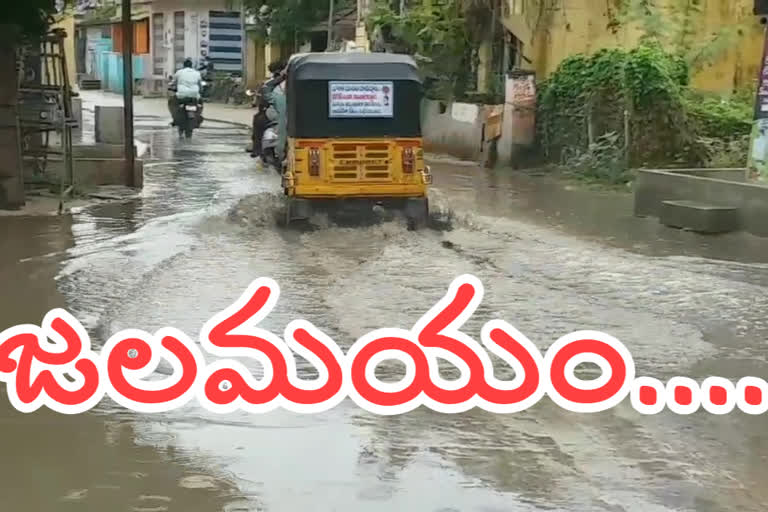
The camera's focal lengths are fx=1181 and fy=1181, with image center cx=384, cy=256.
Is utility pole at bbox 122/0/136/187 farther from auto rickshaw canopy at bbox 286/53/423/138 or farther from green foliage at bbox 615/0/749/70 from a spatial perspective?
green foliage at bbox 615/0/749/70

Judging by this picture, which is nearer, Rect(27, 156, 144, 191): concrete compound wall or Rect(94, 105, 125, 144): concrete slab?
Rect(27, 156, 144, 191): concrete compound wall

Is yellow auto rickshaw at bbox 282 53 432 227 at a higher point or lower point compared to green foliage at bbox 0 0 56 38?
lower

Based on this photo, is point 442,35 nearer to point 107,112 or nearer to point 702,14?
point 702,14

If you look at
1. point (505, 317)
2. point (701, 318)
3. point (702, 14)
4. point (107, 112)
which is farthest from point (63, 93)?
point (702, 14)

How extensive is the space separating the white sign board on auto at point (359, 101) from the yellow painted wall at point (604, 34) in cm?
963

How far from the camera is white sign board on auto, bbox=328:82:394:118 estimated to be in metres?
12.6

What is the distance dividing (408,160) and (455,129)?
1040 cm

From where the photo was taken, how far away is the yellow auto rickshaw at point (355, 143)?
40.9 ft

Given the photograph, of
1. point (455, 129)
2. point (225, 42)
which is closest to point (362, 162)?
point (455, 129)

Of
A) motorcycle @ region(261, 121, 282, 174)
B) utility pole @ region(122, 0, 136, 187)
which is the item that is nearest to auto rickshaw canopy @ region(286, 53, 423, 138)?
utility pole @ region(122, 0, 136, 187)

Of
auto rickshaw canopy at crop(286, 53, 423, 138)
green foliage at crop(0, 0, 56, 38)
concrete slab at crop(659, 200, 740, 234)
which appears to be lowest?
concrete slab at crop(659, 200, 740, 234)

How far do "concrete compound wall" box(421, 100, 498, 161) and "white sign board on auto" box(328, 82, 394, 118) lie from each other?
25.8ft

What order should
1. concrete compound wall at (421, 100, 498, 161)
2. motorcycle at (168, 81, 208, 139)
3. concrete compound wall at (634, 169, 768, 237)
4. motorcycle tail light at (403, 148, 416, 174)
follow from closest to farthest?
concrete compound wall at (634, 169, 768, 237) < motorcycle tail light at (403, 148, 416, 174) < concrete compound wall at (421, 100, 498, 161) < motorcycle at (168, 81, 208, 139)

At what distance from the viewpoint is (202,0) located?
47.3 meters
